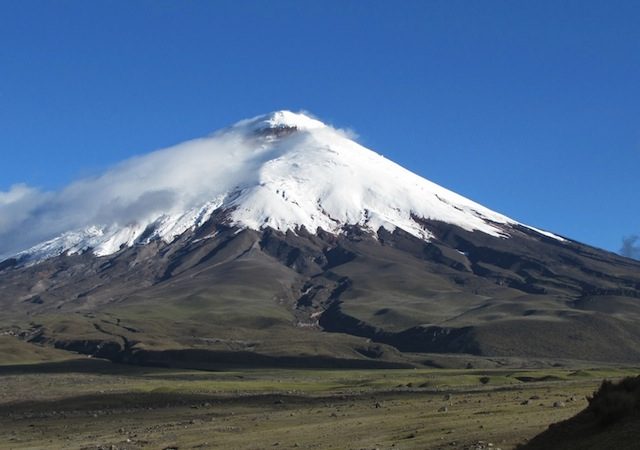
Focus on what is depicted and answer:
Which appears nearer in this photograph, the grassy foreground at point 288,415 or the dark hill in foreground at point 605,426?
the dark hill in foreground at point 605,426

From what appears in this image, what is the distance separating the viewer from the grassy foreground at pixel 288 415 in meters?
38.1

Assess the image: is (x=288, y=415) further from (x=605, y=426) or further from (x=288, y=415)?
(x=605, y=426)

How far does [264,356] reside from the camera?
186500mm

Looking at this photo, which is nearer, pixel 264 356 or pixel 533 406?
pixel 533 406

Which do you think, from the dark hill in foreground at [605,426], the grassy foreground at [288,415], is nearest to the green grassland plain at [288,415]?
the grassy foreground at [288,415]

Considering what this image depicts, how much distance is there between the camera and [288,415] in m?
59.2

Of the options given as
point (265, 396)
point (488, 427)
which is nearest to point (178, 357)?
point (265, 396)

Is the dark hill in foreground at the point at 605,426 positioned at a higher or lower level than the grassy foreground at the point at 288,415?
higher

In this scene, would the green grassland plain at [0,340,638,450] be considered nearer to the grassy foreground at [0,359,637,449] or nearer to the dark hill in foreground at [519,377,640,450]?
the grassy foreground at [0,359,637,449]

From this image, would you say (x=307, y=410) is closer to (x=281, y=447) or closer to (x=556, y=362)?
(x=281, y=447)

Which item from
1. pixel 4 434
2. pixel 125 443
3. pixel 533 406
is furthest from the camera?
pixel 4 434

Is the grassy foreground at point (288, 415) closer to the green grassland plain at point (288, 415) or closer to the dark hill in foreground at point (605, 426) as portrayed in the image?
the green grassland plain at point (288, 415)

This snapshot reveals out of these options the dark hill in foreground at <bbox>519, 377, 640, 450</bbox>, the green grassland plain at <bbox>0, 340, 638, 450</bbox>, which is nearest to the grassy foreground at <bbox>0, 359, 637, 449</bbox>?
the green grassland plain at <bbox>0, 340, 638, 450</bbox>

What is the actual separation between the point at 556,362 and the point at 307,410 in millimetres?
139110
